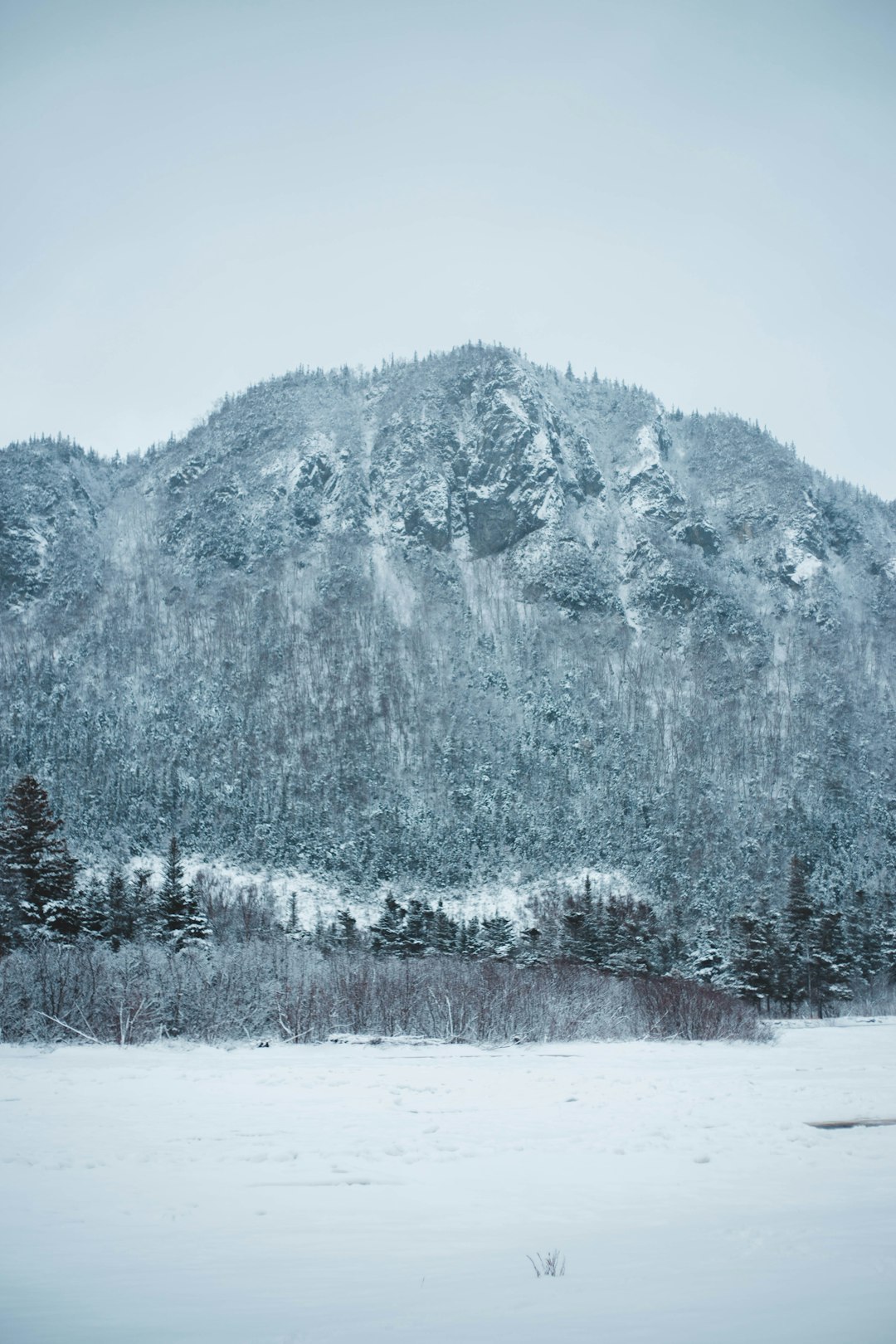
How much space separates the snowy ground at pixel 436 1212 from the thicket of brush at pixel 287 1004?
11.0 m

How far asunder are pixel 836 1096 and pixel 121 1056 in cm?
1950

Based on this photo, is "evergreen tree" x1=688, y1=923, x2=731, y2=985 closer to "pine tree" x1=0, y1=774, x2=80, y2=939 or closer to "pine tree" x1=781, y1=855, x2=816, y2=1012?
"pine tree" x1=781, y1=855, x2=816, y2=1012

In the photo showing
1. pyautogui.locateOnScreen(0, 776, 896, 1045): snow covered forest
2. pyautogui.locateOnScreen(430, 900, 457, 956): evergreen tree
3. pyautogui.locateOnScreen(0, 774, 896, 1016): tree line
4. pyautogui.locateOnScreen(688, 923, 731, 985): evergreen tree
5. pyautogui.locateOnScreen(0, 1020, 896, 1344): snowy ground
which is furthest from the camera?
pyautogui.locateOnScreen(430, 900, 457, 956): evergreen tree

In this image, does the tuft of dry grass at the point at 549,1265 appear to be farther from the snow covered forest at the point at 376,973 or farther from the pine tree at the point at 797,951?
the pine tree at the point at 797,951

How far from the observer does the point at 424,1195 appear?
10.2 metres

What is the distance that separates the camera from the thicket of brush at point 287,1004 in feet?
100

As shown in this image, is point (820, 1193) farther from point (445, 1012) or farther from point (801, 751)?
point (801, 751)

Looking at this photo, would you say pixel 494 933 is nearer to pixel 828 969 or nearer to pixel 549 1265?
pixel 828 969

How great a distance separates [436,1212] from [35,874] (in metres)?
33.8

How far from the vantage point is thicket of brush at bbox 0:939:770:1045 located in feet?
100

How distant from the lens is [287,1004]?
35312 millimetres

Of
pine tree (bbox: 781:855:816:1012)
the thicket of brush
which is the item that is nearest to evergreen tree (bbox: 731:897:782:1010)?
pine tree (bbox: 781:855:816:1012)

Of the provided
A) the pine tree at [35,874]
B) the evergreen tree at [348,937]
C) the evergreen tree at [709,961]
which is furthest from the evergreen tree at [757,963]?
the pine tree at [35,874]

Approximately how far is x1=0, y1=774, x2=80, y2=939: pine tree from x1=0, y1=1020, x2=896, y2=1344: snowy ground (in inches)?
735
